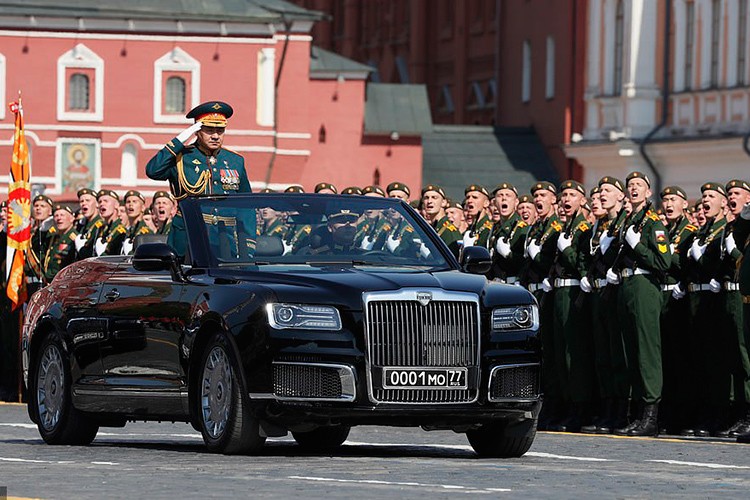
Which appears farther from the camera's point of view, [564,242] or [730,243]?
[564,242]

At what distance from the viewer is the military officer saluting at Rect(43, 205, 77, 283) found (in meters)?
26.5

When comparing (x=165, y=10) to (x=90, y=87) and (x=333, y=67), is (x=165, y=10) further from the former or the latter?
(x=333, y=67)

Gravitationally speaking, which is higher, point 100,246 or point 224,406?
point 100,246

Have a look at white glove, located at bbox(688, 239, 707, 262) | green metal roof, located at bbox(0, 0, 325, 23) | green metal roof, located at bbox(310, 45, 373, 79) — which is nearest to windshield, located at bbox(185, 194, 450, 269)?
white glove, located at bbox(688, 239, 707, 262)

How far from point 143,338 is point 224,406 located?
4.07ft

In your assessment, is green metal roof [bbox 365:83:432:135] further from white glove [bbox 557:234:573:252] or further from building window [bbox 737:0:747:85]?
white glove [bbox 557:234:573:252]

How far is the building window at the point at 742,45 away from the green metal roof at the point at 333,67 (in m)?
20.3

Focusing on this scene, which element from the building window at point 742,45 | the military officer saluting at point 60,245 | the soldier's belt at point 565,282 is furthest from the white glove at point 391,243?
the building window at point 742,45

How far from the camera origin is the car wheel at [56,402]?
57.1ft

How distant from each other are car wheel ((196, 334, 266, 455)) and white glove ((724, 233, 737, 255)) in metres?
5.95

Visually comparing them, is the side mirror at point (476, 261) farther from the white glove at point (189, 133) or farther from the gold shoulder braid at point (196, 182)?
the white glove at point (189, 133)

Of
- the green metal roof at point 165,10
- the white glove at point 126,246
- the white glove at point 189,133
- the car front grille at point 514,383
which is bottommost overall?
the car front grille at point 514,383

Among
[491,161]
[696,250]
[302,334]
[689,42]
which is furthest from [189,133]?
[491,161]

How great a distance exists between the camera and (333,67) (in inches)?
2911
